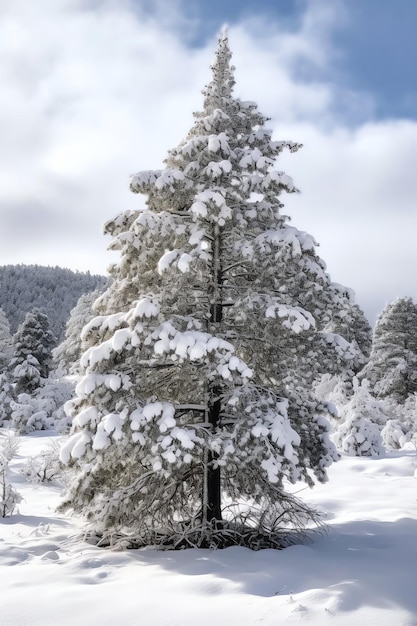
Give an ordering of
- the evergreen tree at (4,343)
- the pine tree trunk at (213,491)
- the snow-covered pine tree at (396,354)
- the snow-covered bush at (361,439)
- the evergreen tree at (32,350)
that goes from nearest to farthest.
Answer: the pine tree trunk at (213,491), the snow-covered bush at (361,439), the snow-covered pine tree at (396,354), the evergreen tree at (32,350), the evergreen tree at (4,343)

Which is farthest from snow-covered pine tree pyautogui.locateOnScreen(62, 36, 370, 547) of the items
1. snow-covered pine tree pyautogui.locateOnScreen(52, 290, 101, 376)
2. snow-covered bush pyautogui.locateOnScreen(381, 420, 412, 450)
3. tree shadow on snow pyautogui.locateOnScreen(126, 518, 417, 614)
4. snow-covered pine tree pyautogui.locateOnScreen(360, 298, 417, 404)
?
snow-covered pine tree pyautogui.locateOnScreen(52, 290, 101, 376)

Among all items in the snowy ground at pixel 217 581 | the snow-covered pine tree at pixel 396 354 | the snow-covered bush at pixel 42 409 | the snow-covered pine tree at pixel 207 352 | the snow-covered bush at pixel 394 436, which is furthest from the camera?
the snow-covered bush at pixel 42 409

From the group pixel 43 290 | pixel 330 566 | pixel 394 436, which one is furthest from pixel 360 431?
pixel 43 290

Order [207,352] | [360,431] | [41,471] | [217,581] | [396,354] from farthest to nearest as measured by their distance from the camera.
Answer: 1. [396,354]
2. [360,431]
3. [41,471]
4. [207,352]
5. [217,581]

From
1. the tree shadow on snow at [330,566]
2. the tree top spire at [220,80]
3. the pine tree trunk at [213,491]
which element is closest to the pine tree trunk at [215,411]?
the pine tree trunk at [213,491]

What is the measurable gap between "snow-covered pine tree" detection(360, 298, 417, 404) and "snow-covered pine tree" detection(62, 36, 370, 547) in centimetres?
1858

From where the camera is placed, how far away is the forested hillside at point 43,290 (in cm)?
9325

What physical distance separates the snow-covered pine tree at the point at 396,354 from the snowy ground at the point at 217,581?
55.6 ft

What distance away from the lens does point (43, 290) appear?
4417 inches

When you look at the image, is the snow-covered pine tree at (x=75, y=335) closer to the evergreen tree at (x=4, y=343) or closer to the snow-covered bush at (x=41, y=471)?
the evergreen tree at (x=4, y=343)

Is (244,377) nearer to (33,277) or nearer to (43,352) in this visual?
(43,352)

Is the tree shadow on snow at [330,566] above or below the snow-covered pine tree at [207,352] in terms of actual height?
below

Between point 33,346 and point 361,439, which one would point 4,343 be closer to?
point 33,346

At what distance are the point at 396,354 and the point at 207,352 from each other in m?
21.4
